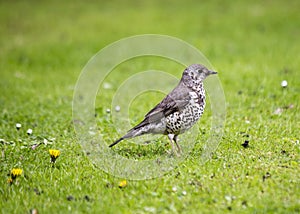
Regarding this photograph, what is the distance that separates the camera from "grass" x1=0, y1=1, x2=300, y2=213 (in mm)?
5582

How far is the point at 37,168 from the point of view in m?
6.59

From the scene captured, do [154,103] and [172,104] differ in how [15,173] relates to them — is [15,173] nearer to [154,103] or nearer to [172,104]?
[172,104]

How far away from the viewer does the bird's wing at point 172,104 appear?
6.69 meters

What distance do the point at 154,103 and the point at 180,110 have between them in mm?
3667

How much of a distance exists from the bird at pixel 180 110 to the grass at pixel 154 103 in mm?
445

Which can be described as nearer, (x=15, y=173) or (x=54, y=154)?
(x=15, y=173)

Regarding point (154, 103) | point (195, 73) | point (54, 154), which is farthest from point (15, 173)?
point (154, 103)

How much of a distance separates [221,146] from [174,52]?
887 centimetres

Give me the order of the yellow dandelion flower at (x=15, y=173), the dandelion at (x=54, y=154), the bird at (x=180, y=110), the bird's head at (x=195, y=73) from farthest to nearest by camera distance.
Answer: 1. the bird's head at (x=195, y=73)
2. the bird at (x=180, y=110)
3. the dandelion at (x=54, y=154)
4. the yellow dandelion flower at (x=15, y=173)

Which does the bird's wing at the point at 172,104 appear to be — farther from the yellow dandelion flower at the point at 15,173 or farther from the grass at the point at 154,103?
the yellow dandelion flower at the point at 15,173

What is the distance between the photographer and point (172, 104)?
6766 mm

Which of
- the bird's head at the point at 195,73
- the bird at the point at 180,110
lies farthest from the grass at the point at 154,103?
the bird's head at the point at 195,73

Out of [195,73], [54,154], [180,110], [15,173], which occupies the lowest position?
[15,173]

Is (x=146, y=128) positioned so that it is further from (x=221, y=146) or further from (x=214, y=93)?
(x=214, y=93)
